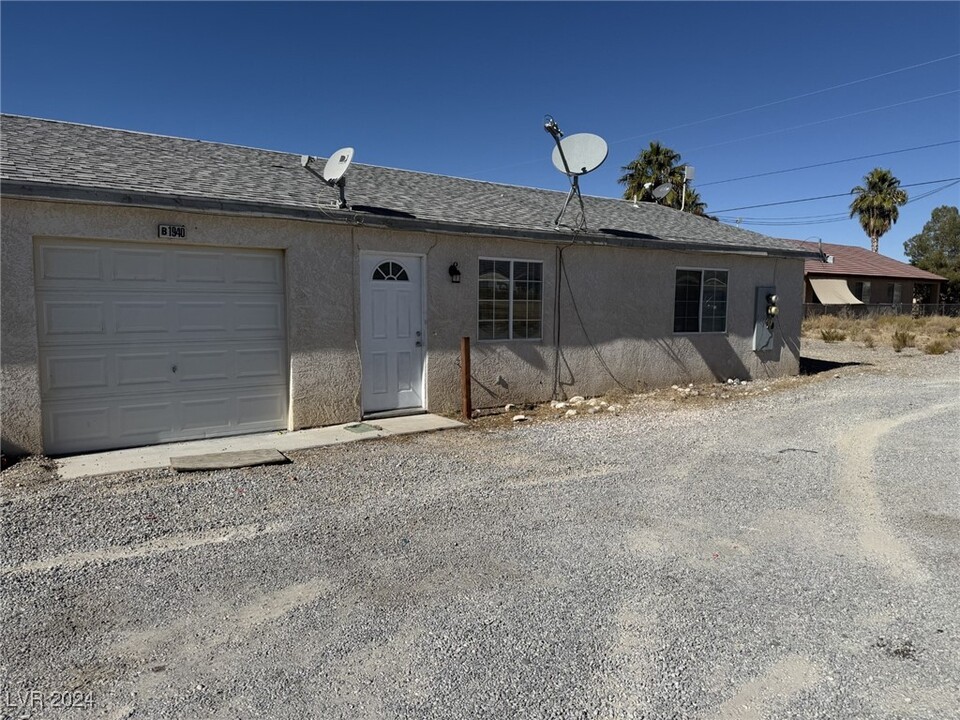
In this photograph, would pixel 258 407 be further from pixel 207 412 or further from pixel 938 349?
pixel 938 349

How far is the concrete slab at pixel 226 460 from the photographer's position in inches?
250

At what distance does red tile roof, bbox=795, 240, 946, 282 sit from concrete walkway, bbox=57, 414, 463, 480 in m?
29.7

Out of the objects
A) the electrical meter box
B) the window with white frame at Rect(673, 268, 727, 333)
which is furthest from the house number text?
the electrical meter box

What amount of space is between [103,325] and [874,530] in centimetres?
741

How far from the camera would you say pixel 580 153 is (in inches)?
407

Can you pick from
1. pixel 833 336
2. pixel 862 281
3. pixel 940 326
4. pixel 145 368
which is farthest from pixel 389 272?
pixel 862 281

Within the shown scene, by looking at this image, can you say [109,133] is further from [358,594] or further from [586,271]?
[358,594]

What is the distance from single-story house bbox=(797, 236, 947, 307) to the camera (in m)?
32.6

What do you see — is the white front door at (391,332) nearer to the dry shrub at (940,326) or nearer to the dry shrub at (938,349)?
the dry shrub at (938,349)

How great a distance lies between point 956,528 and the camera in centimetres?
488

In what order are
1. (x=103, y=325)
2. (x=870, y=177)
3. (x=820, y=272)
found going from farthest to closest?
(x=870, y=177)
(x=820, y=272)
(x=103, y=325)

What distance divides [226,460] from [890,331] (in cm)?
2673

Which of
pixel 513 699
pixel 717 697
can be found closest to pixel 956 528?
pixel 717 697

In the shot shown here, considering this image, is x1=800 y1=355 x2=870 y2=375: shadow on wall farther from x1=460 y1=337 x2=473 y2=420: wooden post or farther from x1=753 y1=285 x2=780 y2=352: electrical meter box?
x1=460 y1=337 x2=473 y2=420: wooden post
